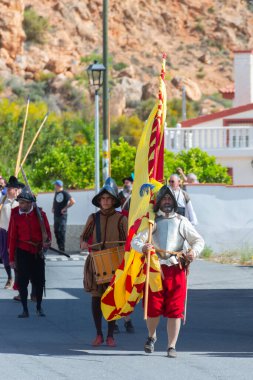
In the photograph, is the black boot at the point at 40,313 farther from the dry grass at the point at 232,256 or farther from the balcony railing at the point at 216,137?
the balcony railing at the point at 216,137

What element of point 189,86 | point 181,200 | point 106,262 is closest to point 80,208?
point 181,200

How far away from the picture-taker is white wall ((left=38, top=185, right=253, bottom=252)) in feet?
86.8

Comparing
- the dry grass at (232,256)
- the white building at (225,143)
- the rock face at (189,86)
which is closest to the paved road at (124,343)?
the dry grass at (232,256)

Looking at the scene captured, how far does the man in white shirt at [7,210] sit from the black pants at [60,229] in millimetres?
8202

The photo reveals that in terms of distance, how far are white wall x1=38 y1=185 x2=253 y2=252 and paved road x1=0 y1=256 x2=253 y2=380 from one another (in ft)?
23.4

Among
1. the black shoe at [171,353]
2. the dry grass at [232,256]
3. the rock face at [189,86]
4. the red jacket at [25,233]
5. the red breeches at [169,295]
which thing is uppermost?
the rock face at [189,86]

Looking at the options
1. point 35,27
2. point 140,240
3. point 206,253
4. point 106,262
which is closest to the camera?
point 140,240

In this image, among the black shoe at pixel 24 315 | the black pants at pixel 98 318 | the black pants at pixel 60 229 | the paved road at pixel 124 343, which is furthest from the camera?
the black pants at pixel 60 229

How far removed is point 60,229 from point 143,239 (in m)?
15.7

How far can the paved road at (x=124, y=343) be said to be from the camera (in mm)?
11031

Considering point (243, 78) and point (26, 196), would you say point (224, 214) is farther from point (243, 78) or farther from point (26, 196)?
point (243, 78)

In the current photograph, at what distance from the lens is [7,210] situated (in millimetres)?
18984

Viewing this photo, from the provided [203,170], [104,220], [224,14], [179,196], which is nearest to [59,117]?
[224,14]

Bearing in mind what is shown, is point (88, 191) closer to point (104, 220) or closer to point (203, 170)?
point (203, 170)
